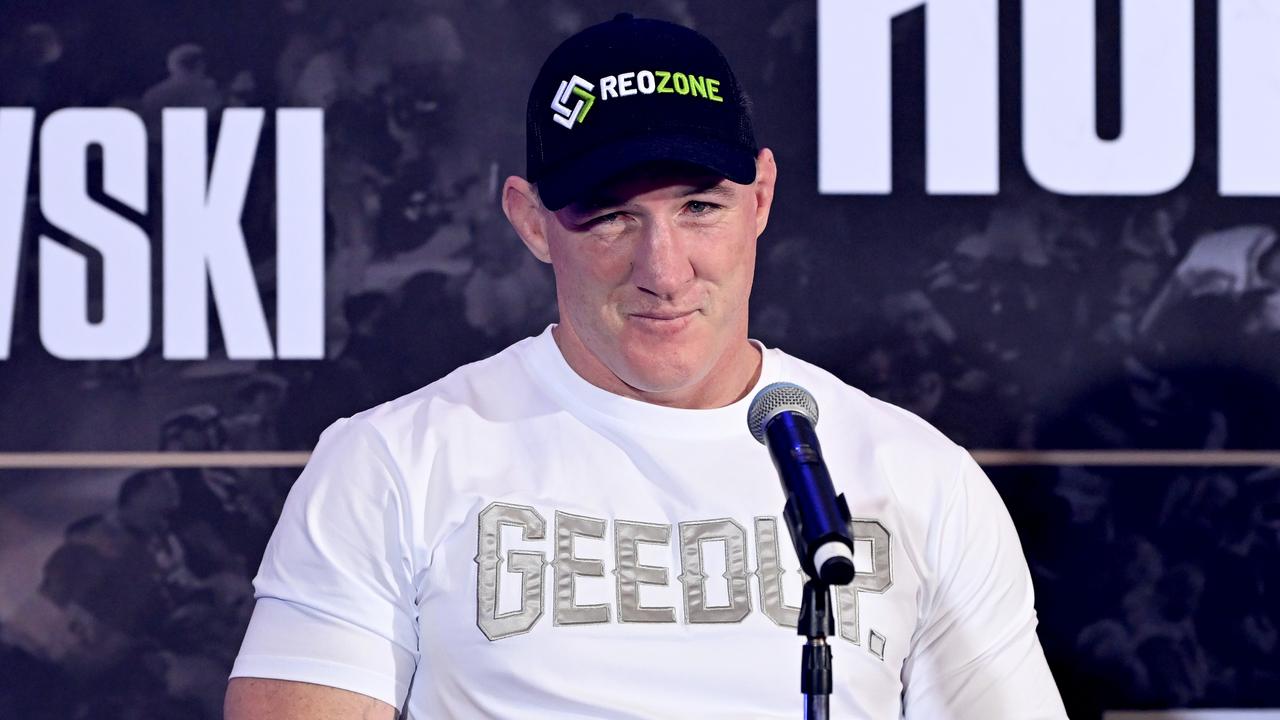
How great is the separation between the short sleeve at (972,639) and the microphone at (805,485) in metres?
0.65

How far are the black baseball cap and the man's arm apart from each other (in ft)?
2.07

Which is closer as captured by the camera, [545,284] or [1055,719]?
[1055,719]

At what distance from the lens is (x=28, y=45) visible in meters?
2.22

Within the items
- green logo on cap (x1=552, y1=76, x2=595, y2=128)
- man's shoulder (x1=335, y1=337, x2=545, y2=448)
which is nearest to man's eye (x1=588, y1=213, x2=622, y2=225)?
green logo on cap (x1=552, y1=76, x2=595, y2=128)

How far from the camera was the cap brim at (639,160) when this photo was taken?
5.32 feet

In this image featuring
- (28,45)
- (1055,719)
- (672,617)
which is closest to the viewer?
(672,617)

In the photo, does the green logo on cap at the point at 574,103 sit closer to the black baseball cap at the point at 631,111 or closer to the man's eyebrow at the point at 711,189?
the black baseball cap at the point at 631,111

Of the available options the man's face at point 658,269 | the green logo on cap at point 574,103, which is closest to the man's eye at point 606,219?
the man's face at point 658,269

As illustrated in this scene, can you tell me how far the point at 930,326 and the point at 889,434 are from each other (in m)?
0.50

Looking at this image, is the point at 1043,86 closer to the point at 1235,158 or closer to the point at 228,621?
the point at 1235,158

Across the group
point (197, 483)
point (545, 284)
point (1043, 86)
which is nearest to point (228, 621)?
point (197, 483)

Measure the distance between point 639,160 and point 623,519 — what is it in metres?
0.43

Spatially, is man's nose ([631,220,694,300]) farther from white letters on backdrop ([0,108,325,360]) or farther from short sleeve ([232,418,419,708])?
white letters on backdrop ([0,108,325,360])

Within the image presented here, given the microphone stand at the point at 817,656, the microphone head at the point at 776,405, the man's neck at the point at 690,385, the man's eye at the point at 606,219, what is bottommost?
the microphone stand at the point at 817,656
